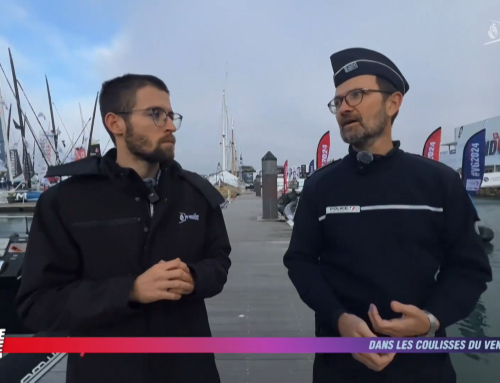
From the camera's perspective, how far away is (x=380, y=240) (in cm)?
162

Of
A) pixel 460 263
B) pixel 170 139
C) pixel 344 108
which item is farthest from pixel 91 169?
pixel 460 263

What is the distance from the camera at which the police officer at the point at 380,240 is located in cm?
160

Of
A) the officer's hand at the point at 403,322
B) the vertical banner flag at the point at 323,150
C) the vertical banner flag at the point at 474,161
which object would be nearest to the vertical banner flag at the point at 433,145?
the vertical banner flag at the point at 474,161

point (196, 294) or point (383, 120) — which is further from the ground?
point (383, 120)

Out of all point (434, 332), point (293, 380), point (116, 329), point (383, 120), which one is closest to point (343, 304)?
point (434, 332)

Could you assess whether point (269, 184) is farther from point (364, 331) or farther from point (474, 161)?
point (364, 331)

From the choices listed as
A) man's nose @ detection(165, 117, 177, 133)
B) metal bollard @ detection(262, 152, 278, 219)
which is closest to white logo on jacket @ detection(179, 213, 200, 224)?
man's nose @ detection(165, 117, 177, 133)

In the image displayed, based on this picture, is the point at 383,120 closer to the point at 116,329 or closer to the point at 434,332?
the point at 434,332

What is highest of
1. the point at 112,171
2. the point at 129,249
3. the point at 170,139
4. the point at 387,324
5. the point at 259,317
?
the point at 170,139

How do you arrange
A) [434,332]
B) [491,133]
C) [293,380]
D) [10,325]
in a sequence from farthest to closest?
[491,133], [10,325], [293,380], [434,332]

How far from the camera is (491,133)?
15734 millimetres

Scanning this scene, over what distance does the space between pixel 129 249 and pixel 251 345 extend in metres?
0.57

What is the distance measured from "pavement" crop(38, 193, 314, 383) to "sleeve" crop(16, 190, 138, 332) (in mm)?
1740

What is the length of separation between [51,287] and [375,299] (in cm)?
118
